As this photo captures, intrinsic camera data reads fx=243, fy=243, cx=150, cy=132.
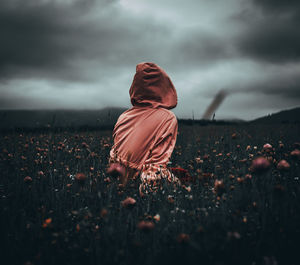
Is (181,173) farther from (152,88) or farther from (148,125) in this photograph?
(152,88)

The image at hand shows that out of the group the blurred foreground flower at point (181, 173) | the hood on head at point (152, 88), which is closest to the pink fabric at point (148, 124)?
the hood on head at point (152, 88)

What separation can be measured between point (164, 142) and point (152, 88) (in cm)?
74

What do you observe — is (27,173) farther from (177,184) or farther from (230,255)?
(230,255)

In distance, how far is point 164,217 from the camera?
1.51 meters

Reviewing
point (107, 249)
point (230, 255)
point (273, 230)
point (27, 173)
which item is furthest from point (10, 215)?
point (273, 230)

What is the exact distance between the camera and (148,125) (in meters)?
3.01

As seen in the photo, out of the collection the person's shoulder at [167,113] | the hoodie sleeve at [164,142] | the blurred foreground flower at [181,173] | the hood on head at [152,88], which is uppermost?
the hood on head at [152,88]

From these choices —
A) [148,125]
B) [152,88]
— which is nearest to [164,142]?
[148,125]

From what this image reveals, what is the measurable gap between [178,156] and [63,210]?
250cm

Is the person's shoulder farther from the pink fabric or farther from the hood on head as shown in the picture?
the hood on head

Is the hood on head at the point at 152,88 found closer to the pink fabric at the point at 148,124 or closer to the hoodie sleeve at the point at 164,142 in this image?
the pink fabric at the point at 148,124

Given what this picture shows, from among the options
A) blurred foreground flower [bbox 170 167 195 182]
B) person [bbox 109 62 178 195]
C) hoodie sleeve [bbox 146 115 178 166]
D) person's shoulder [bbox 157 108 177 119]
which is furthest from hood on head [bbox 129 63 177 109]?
blurred foreground flower [bbox 170 167 195 182]

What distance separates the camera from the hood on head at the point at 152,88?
10.4 feet

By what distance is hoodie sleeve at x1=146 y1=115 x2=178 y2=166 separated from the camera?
115 inches
